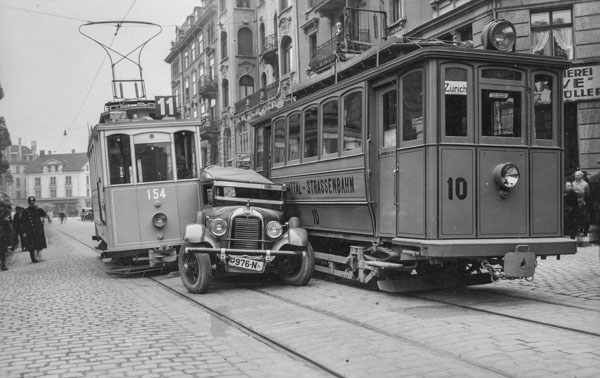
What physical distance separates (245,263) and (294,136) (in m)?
3.28

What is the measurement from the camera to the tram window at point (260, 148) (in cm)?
1373

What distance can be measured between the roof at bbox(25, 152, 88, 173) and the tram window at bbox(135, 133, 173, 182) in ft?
381

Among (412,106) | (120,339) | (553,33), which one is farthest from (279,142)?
(553,33)

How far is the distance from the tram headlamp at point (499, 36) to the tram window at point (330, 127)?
2589 millimetres

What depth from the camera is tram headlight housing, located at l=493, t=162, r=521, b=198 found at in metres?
7.76

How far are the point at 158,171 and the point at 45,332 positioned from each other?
6.25m

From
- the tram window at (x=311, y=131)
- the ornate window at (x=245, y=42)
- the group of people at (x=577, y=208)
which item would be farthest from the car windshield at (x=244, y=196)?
the ornate window at (x=245, y=42)

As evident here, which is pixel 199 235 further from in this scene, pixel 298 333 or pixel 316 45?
pixel 316 45

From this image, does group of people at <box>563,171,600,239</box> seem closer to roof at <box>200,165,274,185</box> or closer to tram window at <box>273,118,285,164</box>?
tram window at <box>273,118,285,164</box>

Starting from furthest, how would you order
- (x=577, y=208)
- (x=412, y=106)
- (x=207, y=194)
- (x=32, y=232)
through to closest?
(x=32, y=232)
(x=577, y=208)
(x=207, y=194)
(x=412, y=106)

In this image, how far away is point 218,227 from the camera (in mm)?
9625

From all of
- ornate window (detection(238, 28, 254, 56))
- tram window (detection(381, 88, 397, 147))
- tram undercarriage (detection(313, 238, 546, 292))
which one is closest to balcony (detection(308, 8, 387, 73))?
tram window (detection(381, 88, 397, 147))

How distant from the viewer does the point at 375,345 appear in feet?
18.3

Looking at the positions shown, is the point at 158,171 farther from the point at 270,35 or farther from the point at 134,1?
the point at 270,35
